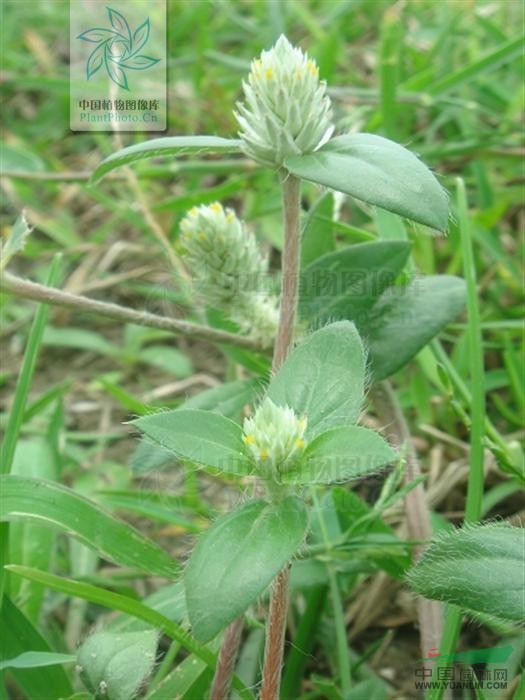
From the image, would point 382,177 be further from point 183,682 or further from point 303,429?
point 183,682

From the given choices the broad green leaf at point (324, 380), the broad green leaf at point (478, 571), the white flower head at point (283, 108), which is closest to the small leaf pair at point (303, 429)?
the broad green leaf at point (324, 380)

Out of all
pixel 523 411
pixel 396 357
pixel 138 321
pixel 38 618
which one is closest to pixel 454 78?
pixel 523 411

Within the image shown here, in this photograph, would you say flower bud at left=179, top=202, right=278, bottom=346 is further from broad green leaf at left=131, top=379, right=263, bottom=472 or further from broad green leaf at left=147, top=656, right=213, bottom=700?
broad green leaf at left=147, top=656, right=213, bottom=700

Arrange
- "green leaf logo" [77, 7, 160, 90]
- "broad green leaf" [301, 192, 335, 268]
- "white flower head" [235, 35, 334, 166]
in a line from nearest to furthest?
"white flower head" [235, 35, 334, 166] → "broad green leaf" [301, 192, 335, 268] → "green leaf logo" [77, 7, 160, 90]

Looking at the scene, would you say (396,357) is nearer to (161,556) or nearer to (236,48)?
(161,556)

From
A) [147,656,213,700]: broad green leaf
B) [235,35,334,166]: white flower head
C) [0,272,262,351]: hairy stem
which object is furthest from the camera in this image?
[0,272,262,351]: hairy stem

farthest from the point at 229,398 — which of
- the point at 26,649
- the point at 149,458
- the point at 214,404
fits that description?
the point at 26,649

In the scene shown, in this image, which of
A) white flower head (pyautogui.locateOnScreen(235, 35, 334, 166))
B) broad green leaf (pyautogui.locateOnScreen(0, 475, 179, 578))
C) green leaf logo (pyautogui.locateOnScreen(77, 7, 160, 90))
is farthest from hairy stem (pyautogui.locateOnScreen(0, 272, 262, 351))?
green leaf logo (pyautogui.locateOnScreen(77, 7, 160, 90))

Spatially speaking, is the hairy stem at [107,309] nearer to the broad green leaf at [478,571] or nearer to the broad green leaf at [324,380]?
the broad green leaf at [324,380]
